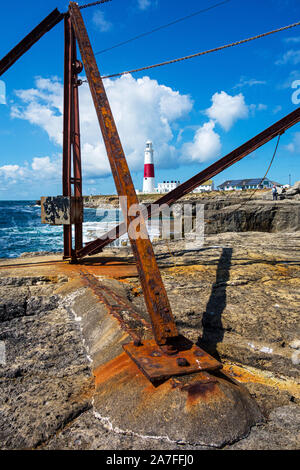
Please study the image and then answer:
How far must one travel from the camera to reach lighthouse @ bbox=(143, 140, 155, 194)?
73.0 meters

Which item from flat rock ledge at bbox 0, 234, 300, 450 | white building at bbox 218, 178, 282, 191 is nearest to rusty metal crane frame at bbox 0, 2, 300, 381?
flat rock ledge at bbox 0, 234, 300, 450

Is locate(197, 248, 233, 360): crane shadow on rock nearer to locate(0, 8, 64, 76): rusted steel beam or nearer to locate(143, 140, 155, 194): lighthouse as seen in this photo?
locate(0, 8, 64, 76): rusted steel beam

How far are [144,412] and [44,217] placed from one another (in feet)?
16.1

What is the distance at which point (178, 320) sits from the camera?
335 cm

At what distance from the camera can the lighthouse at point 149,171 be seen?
73.0 metres

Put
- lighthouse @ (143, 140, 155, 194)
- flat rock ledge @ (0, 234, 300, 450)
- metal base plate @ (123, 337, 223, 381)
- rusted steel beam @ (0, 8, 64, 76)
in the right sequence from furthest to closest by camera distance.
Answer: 1. lighthouse @ (143, 140, 155, 194)
2. rusted steel beam @ (0, 8, 64, 76)
3. metal base plate @ (123, 337, 223, 381)
4. flat rock ledge @ (0, 234, 300, 450)

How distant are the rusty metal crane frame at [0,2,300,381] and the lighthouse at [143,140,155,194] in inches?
2691

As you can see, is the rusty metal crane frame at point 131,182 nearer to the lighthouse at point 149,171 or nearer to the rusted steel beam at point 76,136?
the rusted steel beam at point 76,136

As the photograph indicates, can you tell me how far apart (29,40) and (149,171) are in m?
71.1

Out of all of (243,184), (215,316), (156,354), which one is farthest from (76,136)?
(243,184)

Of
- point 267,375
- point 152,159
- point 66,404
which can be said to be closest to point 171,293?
point 267,375

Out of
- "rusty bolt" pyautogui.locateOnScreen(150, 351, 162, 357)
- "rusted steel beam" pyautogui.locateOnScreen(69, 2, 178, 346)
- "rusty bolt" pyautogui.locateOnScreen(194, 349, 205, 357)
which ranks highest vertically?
"rusted steel beam" pyautogui.locateOnScreen(69, 2, 178, 346)

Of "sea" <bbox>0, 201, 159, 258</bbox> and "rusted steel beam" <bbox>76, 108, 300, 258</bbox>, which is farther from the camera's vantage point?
"sea" <bbox>0, 201, 159, 258</bbox>

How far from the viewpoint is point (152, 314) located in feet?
6.53
